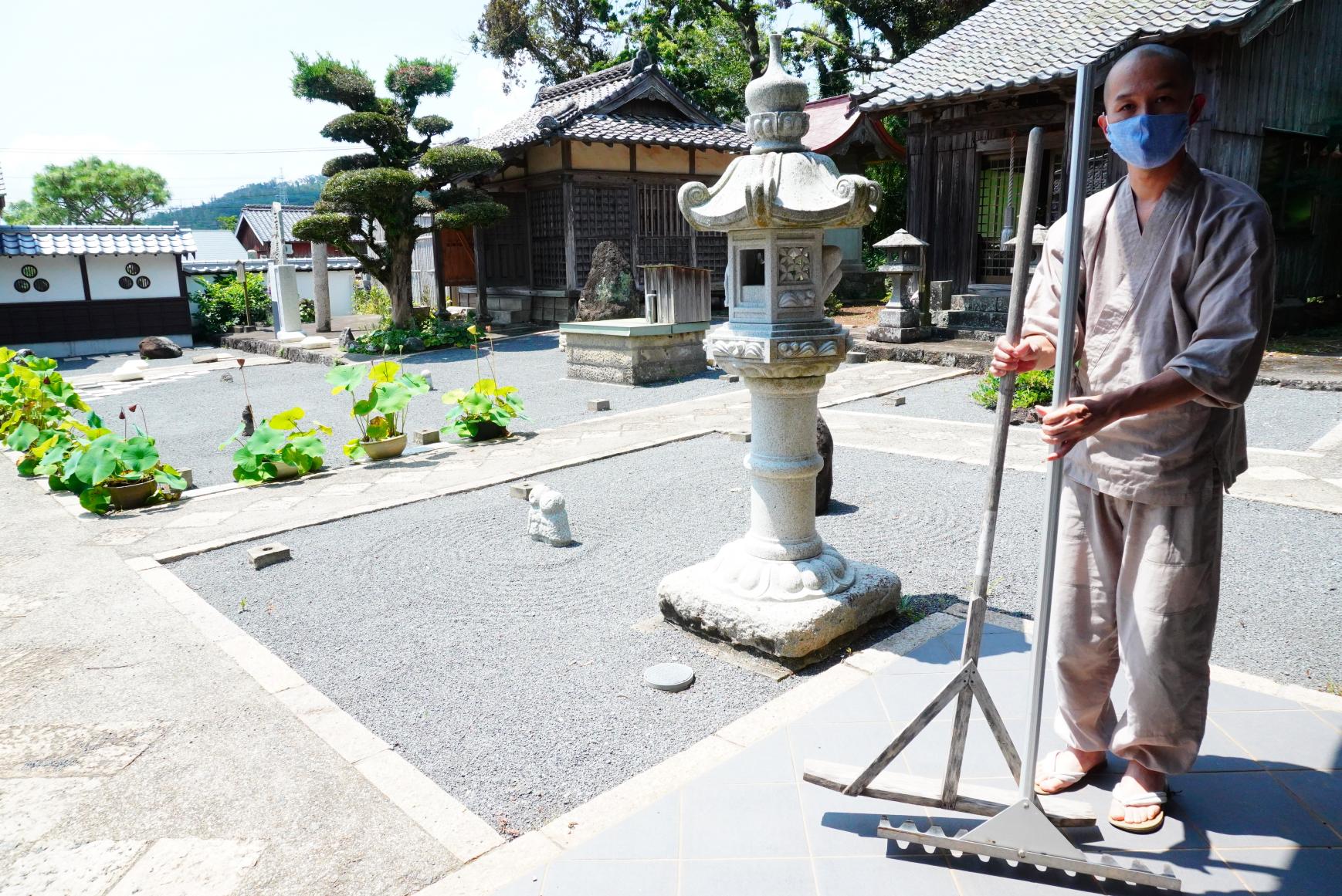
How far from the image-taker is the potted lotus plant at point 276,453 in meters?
7.21

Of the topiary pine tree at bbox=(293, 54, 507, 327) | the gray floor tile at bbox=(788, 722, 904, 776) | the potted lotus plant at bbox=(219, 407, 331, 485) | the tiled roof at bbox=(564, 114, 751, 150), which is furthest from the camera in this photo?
the tiled roof at bbox=(564, 114, 751, 150)

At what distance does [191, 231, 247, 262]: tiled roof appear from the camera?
35897 mm

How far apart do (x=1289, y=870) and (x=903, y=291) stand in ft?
38.0

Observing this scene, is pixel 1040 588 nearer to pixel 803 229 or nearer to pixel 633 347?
pixel 803 229

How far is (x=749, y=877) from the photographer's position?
2328 millimetres

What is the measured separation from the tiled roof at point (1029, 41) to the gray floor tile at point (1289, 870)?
33.5ft

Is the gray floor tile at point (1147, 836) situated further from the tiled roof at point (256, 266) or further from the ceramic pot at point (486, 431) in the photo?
the tiled roof at point (256, 266)

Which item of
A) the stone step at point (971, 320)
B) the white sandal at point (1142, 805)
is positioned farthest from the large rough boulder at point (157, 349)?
the white sandal at point (1142, 805)

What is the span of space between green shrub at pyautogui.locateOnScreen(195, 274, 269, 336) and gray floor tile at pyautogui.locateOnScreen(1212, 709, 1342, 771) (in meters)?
22.4

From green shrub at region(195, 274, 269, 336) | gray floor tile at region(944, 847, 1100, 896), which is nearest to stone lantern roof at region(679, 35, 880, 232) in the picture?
gray floor tile at region(944, 847, 1100, 896)

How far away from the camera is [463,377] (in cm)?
1334

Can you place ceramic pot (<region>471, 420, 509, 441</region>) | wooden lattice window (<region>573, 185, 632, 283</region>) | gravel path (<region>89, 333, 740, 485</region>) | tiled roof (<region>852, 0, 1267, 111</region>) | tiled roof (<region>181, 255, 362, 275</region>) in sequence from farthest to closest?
tiled roof (<region>181, 255, 362, 275</region>) < wooden lattice window (<region>573, 185, 632, 283</region>) < tiled roof (<region>852, 0, 1267, 111</region>) < gravel path (<region>89, 333, 740, 485</region>) < ceramic pot (<region>471, 420, 509, 441</region>)

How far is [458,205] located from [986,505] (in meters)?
15.5

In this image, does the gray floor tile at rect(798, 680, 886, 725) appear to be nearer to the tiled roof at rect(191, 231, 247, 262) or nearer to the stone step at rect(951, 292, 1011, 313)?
the stone step at rect(951, 292, 1011, 313)
